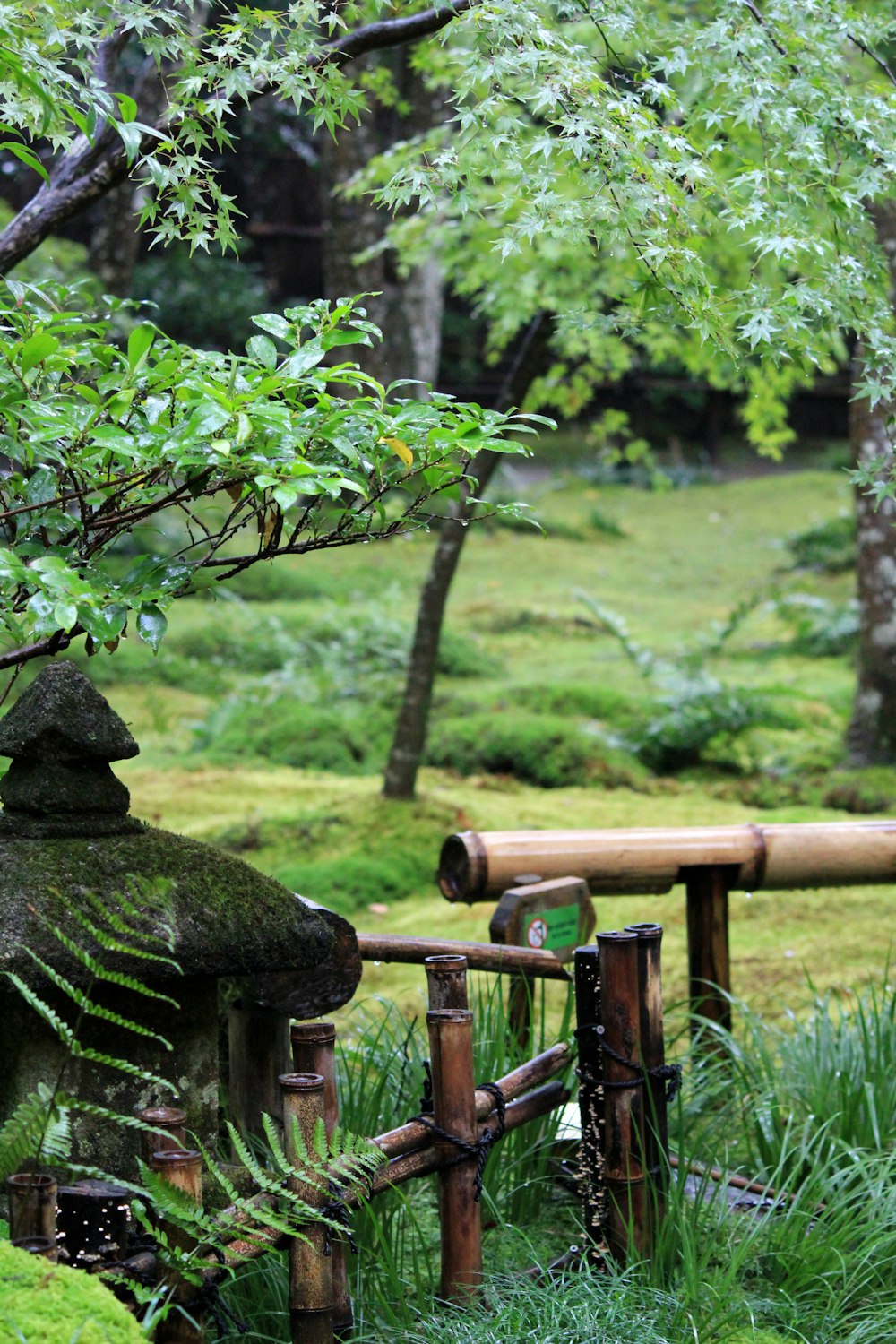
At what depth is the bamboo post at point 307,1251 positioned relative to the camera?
2.20 metres

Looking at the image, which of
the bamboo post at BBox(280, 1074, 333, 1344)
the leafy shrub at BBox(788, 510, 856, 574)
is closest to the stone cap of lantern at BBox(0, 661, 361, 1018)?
the bamboo post at BBox(280, 1074, 333, 1344)

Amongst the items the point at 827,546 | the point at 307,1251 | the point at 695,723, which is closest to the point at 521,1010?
the point at 307,1251

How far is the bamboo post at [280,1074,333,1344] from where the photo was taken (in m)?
2.20

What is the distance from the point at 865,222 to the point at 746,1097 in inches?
95.1

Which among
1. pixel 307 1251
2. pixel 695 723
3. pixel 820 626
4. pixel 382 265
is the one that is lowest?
pixel 307 1251

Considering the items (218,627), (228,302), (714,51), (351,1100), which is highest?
(228,302)

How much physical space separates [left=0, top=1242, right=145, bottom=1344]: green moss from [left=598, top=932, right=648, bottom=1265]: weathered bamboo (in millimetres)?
1396

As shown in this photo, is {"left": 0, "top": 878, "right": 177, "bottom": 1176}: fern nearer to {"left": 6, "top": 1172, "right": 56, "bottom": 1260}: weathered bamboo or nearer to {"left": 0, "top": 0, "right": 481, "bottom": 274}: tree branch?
{"left": 6, "top": 1172, "right": 56, "bottom": 1260}: weathered bamboo

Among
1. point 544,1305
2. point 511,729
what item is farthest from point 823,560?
point 544,1305

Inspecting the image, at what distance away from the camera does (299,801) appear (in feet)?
25.1

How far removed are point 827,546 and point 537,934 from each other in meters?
11.5

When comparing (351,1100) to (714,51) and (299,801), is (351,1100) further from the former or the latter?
(299,801)

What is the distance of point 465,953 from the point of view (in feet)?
11.1

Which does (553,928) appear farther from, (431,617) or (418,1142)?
(431,617)
